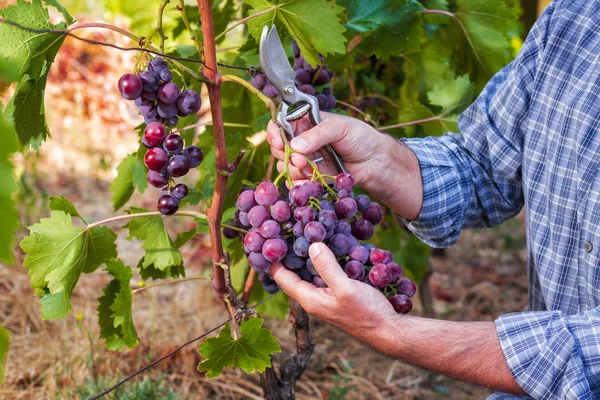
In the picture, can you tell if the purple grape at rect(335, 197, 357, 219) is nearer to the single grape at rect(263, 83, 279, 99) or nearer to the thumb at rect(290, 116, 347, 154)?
the thumb at rect(290, 116, 347, 154)

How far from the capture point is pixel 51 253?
4.51 feet

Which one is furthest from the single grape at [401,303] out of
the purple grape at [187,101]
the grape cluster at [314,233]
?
the purple grape at [187,101]

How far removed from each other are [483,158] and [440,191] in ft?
0.62

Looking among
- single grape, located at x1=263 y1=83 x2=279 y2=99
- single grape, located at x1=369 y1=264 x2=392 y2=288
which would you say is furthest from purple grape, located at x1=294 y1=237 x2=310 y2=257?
single grape, located at x1=263 y1=83 x2=279 y2=99

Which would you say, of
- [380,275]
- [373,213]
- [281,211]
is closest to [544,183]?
[373,213]

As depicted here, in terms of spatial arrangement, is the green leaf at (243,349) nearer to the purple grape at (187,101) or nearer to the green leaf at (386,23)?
the purple grape at (187,101)

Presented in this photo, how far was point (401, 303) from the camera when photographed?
1197mm

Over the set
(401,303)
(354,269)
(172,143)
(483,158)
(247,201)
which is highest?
(172,143)

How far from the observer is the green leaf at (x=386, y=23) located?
1.63m

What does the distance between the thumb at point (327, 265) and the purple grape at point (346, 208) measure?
9cm

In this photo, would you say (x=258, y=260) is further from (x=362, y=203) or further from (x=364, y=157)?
(x=364, y=157)

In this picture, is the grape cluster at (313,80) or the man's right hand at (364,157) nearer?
the man's right hand at (364,157)

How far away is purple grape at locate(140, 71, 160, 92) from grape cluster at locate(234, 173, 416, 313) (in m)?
0.27

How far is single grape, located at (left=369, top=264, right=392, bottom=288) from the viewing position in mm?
1144
